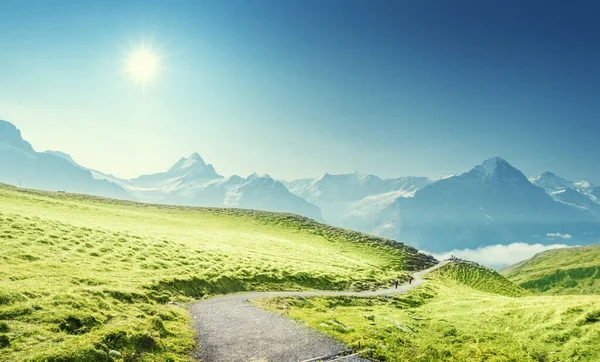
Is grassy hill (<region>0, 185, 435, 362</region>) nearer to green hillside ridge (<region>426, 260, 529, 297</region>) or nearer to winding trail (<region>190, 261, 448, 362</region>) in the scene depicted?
winding trail (<region>190, 261, 448, 362</region>)

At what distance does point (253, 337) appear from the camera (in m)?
25.2

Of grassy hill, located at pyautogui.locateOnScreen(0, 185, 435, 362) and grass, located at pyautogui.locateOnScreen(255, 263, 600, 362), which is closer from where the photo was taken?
grassy hill, located at pyautogui.locateOnScreen(0, 185, 435, 362)

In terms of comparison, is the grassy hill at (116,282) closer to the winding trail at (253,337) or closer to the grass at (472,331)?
the winding trail at (253,337)

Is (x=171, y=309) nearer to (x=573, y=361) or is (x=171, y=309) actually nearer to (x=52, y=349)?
(x=52, y=349)

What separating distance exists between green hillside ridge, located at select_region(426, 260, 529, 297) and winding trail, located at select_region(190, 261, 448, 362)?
69703 millimetres

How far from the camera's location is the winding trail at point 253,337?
22078 mm

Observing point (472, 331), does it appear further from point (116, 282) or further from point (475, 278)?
point (475, 278)

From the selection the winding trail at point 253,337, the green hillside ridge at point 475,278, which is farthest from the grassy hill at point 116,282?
the green hillside ridge at point 475,278

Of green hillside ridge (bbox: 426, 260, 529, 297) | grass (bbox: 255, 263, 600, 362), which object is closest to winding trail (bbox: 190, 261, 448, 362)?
grass (bbox: 255, 263, 600, 362)

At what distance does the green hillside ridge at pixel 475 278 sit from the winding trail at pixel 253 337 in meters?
69.7

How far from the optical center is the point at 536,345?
26.3 metres

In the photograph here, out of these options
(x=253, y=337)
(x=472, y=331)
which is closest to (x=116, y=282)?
(x=253, y=337)

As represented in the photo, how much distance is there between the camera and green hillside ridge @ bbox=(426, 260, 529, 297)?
91019 millimetres

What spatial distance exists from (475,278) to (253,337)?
95.9 m
